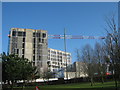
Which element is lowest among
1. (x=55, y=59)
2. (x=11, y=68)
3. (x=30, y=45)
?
(x=11, y=68)

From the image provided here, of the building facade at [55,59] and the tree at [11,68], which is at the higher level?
the building facade at [55,59]

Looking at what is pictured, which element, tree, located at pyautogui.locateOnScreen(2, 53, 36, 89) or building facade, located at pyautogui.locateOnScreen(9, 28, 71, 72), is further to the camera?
building facade, located at pyautogui.locateOnScreen(9, 28, 71, 72)

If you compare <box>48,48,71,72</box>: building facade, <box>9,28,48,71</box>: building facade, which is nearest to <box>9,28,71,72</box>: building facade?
<box>9,28,48,71</box>: building facade

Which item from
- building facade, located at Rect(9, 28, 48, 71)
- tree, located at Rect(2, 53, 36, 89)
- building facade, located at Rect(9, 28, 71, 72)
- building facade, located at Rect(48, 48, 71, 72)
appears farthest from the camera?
building facade, located at Rect(48, 48, 71, 72)

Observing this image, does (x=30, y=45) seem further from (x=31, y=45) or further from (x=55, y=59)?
(x=55, y=59)

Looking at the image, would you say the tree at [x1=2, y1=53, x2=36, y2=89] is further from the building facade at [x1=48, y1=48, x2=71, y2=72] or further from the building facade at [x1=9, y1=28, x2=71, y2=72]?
the building facade at [x1=48, y1=48, x2=71, y2=72]

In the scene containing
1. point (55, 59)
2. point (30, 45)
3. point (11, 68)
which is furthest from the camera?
point (55, 59)

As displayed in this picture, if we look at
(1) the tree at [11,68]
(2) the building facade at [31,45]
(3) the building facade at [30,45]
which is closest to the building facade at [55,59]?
(2) the building facade at [31,45]

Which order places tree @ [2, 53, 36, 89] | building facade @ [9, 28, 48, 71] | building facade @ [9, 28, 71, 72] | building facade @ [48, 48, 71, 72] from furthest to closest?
building facade @ [48, 48, 71, 72], building facade @ [9, 28, 48, 71], building facade @ [9, 28, 71, 72], tree @ [2, 53, 36, 89]

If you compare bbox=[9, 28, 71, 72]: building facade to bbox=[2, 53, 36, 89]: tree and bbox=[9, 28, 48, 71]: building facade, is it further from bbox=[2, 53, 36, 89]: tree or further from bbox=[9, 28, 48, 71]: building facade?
bbox=[2, 53, 36, 89]: tree

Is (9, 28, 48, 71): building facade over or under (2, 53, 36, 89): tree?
over

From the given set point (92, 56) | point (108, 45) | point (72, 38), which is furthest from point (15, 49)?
point (108, 45)

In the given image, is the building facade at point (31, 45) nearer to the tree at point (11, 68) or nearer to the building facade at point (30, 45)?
the building facade at point (30, 45)

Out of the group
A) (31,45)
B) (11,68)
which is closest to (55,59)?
(31,45)
